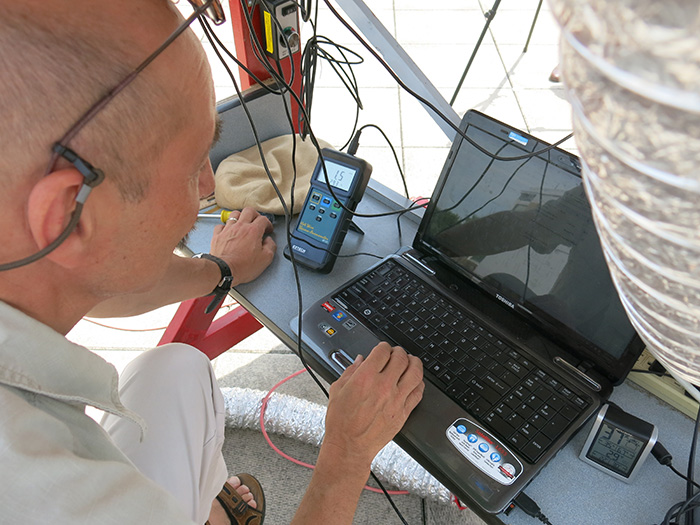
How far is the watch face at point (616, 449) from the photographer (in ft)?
2.40

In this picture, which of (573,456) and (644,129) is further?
(573,456)

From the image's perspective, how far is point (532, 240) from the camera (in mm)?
896

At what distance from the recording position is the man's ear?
1.65ft

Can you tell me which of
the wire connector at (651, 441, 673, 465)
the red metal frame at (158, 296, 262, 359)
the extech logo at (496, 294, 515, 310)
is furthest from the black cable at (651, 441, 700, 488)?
the red metal frame at (158, 296, 262, 359)

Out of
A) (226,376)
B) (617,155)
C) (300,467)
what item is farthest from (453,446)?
(226,376)

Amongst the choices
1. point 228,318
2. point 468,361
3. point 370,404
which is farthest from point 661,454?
point 228,318

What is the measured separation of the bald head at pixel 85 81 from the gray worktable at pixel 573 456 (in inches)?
18.1

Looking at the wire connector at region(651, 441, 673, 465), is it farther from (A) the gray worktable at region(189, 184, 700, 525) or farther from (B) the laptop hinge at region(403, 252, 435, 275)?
(B) the laptop hinge at region(403, 252, 435, 275)

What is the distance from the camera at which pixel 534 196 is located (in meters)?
0.88

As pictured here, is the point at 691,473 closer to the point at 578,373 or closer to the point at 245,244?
the point at 578,373

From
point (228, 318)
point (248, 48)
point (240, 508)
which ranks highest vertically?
point (248, 48)

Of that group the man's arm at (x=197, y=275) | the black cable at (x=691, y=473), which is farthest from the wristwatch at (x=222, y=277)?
the black cable at (x=691, y=473)

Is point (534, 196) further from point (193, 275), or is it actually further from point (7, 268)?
point (7, 268)

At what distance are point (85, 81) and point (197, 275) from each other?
1.83 ft
